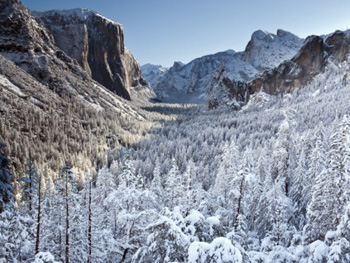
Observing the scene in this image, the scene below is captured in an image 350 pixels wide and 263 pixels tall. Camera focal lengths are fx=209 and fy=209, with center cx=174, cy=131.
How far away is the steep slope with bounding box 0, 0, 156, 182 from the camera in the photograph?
8344 centimetres

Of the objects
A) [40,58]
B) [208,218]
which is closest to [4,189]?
[208,218]

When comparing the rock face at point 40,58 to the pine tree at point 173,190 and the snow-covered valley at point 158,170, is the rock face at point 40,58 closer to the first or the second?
the snow-covered valley at point 158,170

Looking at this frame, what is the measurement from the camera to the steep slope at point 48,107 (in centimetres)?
8344

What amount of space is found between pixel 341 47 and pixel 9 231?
228 m

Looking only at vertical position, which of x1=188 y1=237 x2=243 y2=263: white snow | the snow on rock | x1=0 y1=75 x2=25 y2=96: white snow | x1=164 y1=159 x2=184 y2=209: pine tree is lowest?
x1=164 y1=159 x2=184 y2=209: pine tree

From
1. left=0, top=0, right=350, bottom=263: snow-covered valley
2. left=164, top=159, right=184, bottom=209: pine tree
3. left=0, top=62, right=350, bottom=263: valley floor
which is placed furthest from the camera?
left=164, top=159, right=184, bottom=209: pine tree

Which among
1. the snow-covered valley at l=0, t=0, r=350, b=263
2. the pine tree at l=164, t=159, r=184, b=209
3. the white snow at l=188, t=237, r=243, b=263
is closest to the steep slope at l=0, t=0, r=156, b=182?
the snow-covered valley at l=0, t=0, r=350, b=263

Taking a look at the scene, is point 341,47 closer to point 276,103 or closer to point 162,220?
point 276,103

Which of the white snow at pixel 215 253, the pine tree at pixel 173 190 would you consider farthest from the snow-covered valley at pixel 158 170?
the pine tree at pixel 173 190

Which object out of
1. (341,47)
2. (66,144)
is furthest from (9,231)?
(341,47)

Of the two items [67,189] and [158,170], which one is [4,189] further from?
[158,170]

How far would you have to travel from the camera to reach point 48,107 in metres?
116

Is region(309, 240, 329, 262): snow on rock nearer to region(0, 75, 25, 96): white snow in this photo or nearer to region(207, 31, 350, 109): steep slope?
region(0, 75, 25, 96): white snow

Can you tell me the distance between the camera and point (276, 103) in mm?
188500
